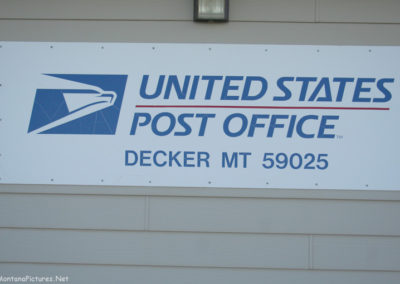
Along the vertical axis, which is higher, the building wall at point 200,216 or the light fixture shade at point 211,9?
the light fixture shade at point 211,9

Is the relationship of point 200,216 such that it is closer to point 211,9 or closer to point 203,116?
point 203,116

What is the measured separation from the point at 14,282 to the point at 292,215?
1.68 meters

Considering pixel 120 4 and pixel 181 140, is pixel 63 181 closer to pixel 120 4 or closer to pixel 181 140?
pixel 181 140

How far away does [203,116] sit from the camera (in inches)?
99.1

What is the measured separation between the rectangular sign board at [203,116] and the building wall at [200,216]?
7 cm

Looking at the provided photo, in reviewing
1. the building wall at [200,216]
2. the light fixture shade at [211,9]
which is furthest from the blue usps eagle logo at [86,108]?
the light fixture shade at [211,9]

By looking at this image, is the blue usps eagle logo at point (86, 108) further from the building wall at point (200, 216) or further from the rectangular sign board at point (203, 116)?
the building wall at point (200, 216)

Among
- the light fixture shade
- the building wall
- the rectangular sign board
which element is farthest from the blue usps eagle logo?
the light fixture shade

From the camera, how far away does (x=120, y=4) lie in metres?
2.55

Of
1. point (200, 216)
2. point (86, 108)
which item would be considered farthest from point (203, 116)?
point (86, 108)

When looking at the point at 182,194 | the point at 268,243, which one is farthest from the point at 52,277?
the point at 268,243

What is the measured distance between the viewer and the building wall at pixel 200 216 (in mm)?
2496

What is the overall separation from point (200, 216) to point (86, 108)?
0.92 m

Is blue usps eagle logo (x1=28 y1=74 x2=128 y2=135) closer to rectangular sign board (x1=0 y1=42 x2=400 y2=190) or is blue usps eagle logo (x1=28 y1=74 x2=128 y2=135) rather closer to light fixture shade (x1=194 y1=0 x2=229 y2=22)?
rectangular sign board (x1=0 y1=42 x2=400 y2=190)
